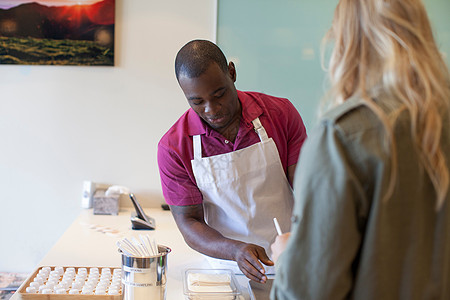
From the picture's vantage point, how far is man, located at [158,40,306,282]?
5.60 ft

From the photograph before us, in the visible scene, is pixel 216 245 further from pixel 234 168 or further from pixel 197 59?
pixel 197 59

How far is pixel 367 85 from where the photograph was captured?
79 centimetres

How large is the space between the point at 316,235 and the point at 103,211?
2042 millimetres

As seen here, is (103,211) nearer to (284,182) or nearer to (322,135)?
(284,182)

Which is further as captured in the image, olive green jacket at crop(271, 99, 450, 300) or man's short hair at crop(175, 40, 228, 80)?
man's short hair at crop(175, 40, 228, 80)

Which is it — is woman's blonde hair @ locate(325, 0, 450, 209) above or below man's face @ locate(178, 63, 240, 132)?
above

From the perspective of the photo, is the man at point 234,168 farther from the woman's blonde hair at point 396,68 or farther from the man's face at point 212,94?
the woman's blonde hair at point 396,68

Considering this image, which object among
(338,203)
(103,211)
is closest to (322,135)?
(338,203)

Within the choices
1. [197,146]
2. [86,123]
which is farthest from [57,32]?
[197,146]

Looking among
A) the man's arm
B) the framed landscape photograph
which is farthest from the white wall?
the man's arm

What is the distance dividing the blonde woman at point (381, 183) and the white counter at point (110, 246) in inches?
28.6

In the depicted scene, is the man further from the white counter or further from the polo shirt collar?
the white counter

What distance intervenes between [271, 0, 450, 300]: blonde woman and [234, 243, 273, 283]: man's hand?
59 centimetres

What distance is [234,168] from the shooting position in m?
1.73
